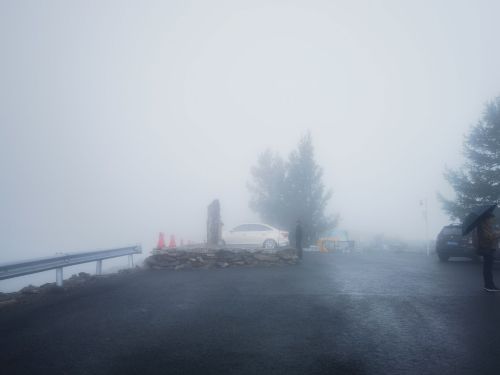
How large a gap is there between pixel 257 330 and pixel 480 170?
70.4 feet

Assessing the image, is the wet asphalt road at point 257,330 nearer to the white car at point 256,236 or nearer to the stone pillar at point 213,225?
the stone pillar at point 213,225

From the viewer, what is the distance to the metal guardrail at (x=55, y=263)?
6.87m

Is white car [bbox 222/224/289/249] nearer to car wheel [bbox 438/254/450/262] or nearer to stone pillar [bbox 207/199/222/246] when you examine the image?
stone pillar [bbox 207/199/222/246]

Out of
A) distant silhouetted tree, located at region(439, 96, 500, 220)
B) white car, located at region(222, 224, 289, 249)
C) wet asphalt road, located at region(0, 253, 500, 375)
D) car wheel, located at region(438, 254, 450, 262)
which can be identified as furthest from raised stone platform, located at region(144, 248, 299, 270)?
distant silhouetted tree, located at region(439, 96, 500, 220)

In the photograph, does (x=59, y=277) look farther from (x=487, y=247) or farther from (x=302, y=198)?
(x=302, y=198)

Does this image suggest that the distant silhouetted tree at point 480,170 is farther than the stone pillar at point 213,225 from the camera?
Yes

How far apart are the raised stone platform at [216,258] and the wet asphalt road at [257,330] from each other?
141 inches

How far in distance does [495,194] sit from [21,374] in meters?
23.5

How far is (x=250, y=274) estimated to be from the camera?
10.5 metres

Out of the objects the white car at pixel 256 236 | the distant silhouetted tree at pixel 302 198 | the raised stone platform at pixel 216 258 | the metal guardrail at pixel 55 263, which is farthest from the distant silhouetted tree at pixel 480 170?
the metal guardrail at pixel 55 263

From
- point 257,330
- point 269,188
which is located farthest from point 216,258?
point 269,188

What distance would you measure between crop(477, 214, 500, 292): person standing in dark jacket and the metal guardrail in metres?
10.4

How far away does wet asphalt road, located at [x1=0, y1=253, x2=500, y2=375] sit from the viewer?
374 centimetres

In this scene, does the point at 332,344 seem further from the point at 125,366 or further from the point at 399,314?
the point at 125,366
